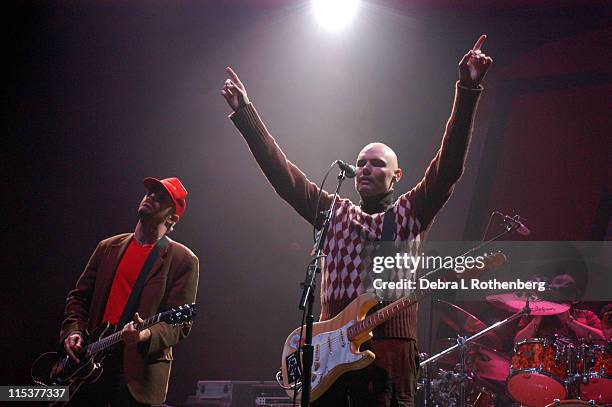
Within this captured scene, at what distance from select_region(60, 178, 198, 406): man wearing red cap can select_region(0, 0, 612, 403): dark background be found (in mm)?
500

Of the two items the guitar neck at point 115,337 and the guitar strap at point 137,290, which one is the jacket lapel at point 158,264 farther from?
the guitar neck at point 115,337

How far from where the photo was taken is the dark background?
195 inches

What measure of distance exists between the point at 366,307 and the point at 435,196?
0.70 m

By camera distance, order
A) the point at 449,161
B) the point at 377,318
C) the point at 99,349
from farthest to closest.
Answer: the point at 99,349 → the point at 449,161 → the point at 377,318

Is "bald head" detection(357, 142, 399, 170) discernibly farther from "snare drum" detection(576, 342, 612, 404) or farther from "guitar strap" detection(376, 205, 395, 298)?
"snare drum" detection(576, 342, 612, 404)

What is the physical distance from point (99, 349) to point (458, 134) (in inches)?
106

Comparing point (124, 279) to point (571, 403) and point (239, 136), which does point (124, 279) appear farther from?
point (571, 403)

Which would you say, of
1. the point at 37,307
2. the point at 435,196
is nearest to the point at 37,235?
the point at 37,307

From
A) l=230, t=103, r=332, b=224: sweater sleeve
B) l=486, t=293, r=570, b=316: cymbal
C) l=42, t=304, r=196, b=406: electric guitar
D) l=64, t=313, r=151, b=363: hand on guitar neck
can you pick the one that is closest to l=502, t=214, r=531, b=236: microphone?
l=486, t=293, r=570, b=316: cymbal

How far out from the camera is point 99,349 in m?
4.01

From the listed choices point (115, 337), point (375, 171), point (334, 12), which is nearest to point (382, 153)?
point (375, 171)

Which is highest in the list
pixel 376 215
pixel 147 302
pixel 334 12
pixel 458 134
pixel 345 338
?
pixel 334 12

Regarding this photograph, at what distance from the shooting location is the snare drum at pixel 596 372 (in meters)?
4.49

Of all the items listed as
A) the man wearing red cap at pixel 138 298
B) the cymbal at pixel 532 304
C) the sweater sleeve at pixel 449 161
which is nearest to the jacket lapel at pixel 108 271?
the man wearing red cap at pixel 138 298
